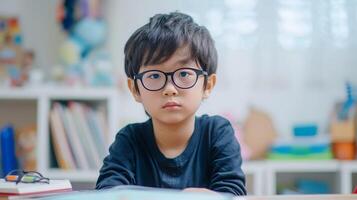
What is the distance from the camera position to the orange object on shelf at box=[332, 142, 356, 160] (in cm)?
213

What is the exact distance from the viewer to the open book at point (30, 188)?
724 mm

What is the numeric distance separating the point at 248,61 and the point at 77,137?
0.88 m

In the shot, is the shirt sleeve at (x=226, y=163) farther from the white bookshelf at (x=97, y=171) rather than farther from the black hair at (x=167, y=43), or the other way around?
the white bookshelf at (x=97, y=171)

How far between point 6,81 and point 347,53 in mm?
1571

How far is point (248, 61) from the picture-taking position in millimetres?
2338

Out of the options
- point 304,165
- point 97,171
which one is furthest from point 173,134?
point 304,165

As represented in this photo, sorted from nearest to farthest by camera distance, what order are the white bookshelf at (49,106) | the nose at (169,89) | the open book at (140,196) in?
the open book at (140,196) → the nose at (169,89) → the white bookshelf at (49,106)

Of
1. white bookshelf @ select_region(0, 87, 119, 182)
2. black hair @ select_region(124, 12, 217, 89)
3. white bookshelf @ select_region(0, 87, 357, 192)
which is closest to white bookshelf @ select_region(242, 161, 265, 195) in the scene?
white bookshelf @ select_region(0, 87, 357, 192)

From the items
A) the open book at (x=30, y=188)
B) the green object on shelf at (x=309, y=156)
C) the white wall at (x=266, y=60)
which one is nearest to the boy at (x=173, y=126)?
the open book at (x=30, y=188)

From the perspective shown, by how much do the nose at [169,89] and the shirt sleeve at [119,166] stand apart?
0.57 ft

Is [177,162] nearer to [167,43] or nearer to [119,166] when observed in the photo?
[119,166]

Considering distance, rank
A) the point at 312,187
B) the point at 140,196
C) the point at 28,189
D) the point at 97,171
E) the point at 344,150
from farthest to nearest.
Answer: the point at 312,187 → the point at 344,150 → the point at 97,171 → the point at 28,189 → the point at 140,196

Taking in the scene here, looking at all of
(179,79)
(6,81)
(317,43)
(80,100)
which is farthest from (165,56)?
(317,43)

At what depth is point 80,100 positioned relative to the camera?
2125mm
